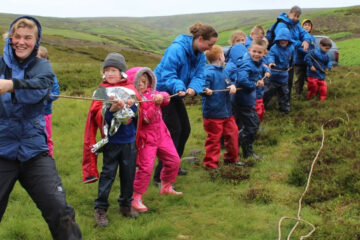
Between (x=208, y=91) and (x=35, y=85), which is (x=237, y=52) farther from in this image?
(x=35, y=85)

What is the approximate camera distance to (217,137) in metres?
7.15

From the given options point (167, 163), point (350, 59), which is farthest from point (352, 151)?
point (350, 59)

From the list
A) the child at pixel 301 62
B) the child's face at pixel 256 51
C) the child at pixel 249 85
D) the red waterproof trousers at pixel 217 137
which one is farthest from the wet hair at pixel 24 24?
the child at pixel 301 62

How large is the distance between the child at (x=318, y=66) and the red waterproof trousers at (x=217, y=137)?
532 cm

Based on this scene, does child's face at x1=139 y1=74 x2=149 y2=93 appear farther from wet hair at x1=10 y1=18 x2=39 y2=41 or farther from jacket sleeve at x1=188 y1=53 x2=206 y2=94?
wet hair at x1=10 y1=18 x2=39 y2=41

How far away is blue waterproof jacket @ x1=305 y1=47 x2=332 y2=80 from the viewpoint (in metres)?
11.6

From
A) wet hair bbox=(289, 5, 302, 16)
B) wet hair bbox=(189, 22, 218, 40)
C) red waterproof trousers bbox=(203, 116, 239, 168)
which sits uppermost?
wet hair bbox=(289, 5, 302, 16)

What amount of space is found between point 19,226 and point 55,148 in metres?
4.14

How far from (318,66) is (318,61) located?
0.18m

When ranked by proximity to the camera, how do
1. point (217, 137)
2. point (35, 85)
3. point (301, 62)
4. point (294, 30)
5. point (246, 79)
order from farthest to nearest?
point (301, 62) → point (294, 30) → point (246, 79) → point (217, 137) → point (35, 85)

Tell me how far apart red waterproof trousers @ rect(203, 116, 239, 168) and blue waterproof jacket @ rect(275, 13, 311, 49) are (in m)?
4.04

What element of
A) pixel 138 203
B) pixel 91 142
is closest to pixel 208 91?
pixel 138 203

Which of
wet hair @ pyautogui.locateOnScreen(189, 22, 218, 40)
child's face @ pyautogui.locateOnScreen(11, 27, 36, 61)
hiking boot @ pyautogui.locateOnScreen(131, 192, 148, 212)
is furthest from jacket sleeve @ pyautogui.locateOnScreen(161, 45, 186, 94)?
child's face @ pyautogui.locateOnScreen(11, 27, 36, 61)

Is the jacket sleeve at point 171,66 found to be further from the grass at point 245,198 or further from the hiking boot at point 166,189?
the grass at point 245,198
